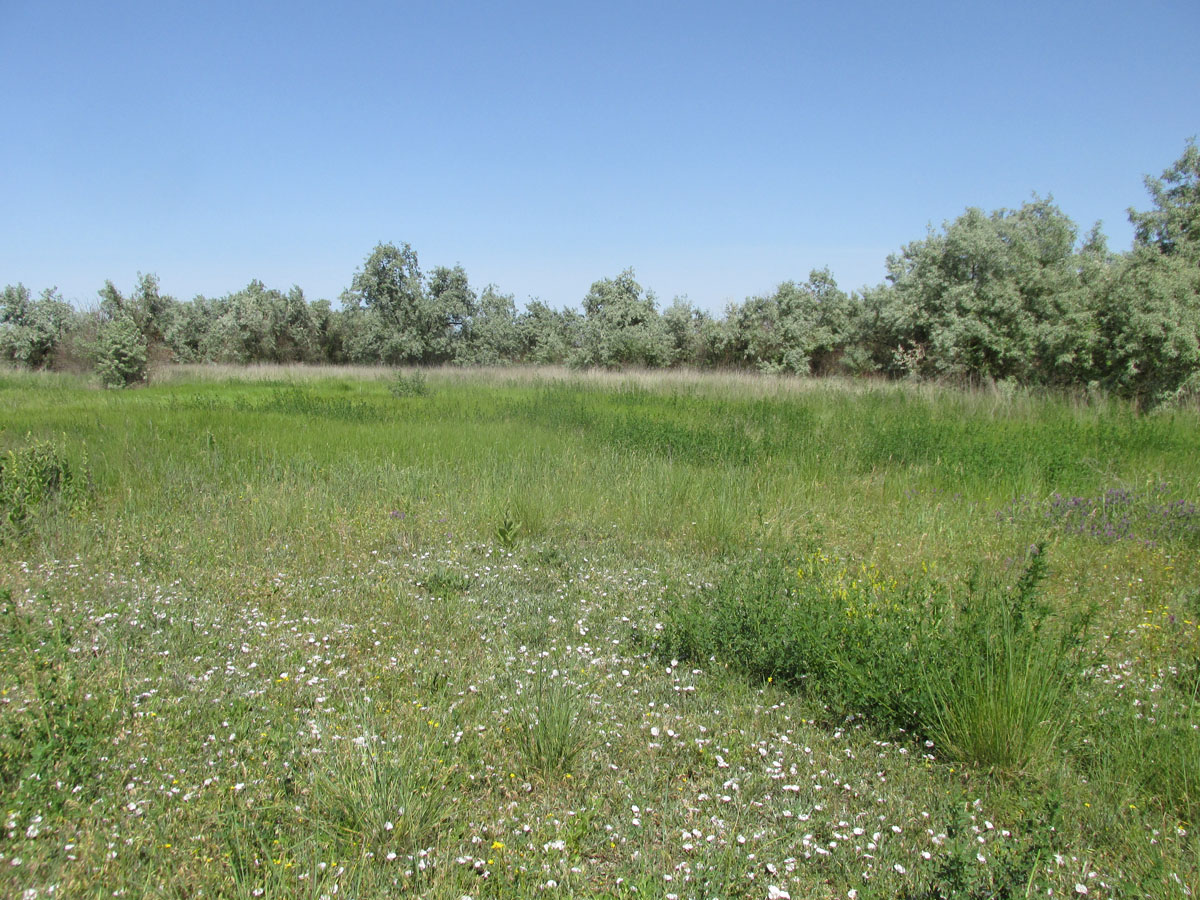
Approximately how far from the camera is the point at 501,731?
350 centimetres

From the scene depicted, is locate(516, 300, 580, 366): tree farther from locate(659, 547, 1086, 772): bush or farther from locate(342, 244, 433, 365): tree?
locate(659, 547, 1086, 772): bush

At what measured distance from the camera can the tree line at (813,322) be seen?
17.2 metres

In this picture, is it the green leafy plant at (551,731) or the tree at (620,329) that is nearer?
the green leafy plant at (551,731)

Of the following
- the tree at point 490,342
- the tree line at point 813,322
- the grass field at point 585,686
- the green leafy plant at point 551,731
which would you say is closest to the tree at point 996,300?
the tree line at point 813,322

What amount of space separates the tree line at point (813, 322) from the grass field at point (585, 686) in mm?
10180

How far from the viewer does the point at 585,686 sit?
12.8 ft

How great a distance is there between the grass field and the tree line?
33.4 feet

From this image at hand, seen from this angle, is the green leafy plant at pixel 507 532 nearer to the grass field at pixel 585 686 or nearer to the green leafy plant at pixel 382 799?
the grass field at pixel 585 686

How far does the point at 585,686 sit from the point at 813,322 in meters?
31.8

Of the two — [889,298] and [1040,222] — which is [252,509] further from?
[1040,222]

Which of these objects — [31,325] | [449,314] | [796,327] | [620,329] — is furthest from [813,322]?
[31,325]

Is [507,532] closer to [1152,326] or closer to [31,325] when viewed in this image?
[1152,326]

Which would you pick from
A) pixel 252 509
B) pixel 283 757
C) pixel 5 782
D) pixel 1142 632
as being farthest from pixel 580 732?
pixel 252 509

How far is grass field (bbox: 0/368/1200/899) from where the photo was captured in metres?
2.61
